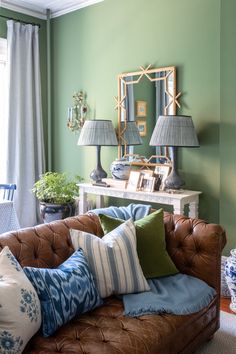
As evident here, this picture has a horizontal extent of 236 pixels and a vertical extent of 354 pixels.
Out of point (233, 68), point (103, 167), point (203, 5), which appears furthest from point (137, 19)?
point (103, 167)

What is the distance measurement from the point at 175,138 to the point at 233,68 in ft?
2.32

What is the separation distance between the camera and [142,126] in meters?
3.80

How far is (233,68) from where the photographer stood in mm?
2973

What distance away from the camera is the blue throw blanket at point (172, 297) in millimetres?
1884

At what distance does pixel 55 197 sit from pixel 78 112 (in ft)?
3.81

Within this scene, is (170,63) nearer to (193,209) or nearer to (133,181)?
(133,181)

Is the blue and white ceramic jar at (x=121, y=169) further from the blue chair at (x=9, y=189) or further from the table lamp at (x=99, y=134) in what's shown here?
the blue chair at (x=9, y=189)

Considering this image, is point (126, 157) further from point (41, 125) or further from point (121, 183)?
point (41, 125)

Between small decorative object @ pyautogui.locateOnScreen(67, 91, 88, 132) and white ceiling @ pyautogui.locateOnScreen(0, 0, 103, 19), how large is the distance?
39.5 inches

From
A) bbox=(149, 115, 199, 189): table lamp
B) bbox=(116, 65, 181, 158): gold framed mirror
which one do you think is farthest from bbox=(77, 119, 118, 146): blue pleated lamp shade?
bbox=(149, 115, 199, 189): table lamp

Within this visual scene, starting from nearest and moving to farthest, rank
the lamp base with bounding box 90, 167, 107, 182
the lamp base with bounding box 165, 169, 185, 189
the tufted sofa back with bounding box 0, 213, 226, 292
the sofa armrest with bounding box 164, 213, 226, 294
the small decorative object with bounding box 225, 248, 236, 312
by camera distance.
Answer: the tufted sofa back with bounding box 0, 213, 226, 292
the sofa armrest with bounding box 164, 213, 226, 294
the small decorative object with bounding box 225, 248, 236, 312
the lamp base with bounding box 165, 169, 185, 189
the lamp base with bounding box 90, 167, 107, 182

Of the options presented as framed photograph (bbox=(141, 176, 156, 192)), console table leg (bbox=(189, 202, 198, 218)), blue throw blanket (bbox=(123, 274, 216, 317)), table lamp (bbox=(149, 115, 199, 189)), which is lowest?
blue throw blanket (bbox=(123, 274, 216, 317))

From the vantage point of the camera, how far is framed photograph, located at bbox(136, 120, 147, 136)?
12.4 feet

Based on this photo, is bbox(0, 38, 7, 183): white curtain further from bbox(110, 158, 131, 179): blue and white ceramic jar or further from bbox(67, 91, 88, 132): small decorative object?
bbox(110, 158, 131, 179): blue and white ceramic jar
